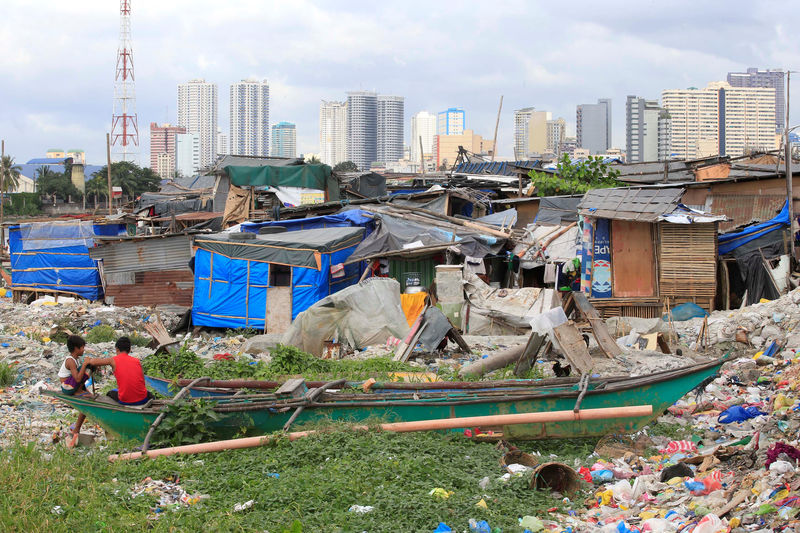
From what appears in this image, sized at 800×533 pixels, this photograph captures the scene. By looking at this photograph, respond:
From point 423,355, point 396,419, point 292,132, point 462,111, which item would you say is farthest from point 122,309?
point 292,132

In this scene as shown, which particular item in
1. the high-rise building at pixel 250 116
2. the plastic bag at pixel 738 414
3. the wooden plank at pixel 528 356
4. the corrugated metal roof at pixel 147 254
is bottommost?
the plastic bag at pixel 738 414

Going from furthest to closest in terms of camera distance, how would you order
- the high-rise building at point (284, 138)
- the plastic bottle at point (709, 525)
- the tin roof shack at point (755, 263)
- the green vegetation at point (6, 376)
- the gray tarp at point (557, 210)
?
the high-rise building at point (284, 138), the gray tarp at point (557, 210), the tin roof shack at point (755, 263), the green vegetation at point (6, 376), the plastic bottle at point (709, 525)

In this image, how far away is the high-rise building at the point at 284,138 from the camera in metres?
135

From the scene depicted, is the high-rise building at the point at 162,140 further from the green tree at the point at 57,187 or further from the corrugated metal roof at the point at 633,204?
the corrugated metal roof at the point at 633,204

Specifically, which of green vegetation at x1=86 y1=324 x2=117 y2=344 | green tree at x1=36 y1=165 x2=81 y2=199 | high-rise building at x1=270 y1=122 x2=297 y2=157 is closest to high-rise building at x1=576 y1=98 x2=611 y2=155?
high-rise building at x1=270 y1=122 x2=297 y2=157

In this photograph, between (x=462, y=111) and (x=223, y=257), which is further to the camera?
(x=462, y=111)

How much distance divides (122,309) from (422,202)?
8.01 m

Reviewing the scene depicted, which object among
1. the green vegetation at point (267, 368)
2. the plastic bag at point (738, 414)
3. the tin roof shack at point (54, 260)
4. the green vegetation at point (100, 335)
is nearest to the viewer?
the plastic bag at point (738, 414)

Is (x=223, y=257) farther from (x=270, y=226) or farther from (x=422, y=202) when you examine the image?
(x=422, y=202)

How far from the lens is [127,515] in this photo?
5.08 m

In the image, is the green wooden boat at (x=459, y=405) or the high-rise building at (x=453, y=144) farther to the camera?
the high-rise building at (x=453, y=144)

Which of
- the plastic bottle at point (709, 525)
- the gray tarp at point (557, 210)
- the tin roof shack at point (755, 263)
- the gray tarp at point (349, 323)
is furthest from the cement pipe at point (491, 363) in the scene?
the gray tarp at point (557, 210)

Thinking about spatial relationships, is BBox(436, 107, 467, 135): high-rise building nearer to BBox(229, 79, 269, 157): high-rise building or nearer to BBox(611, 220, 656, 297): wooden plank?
BBox(229, 79, 269, 157): high-rise building

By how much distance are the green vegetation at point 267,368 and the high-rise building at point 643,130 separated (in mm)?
42907
